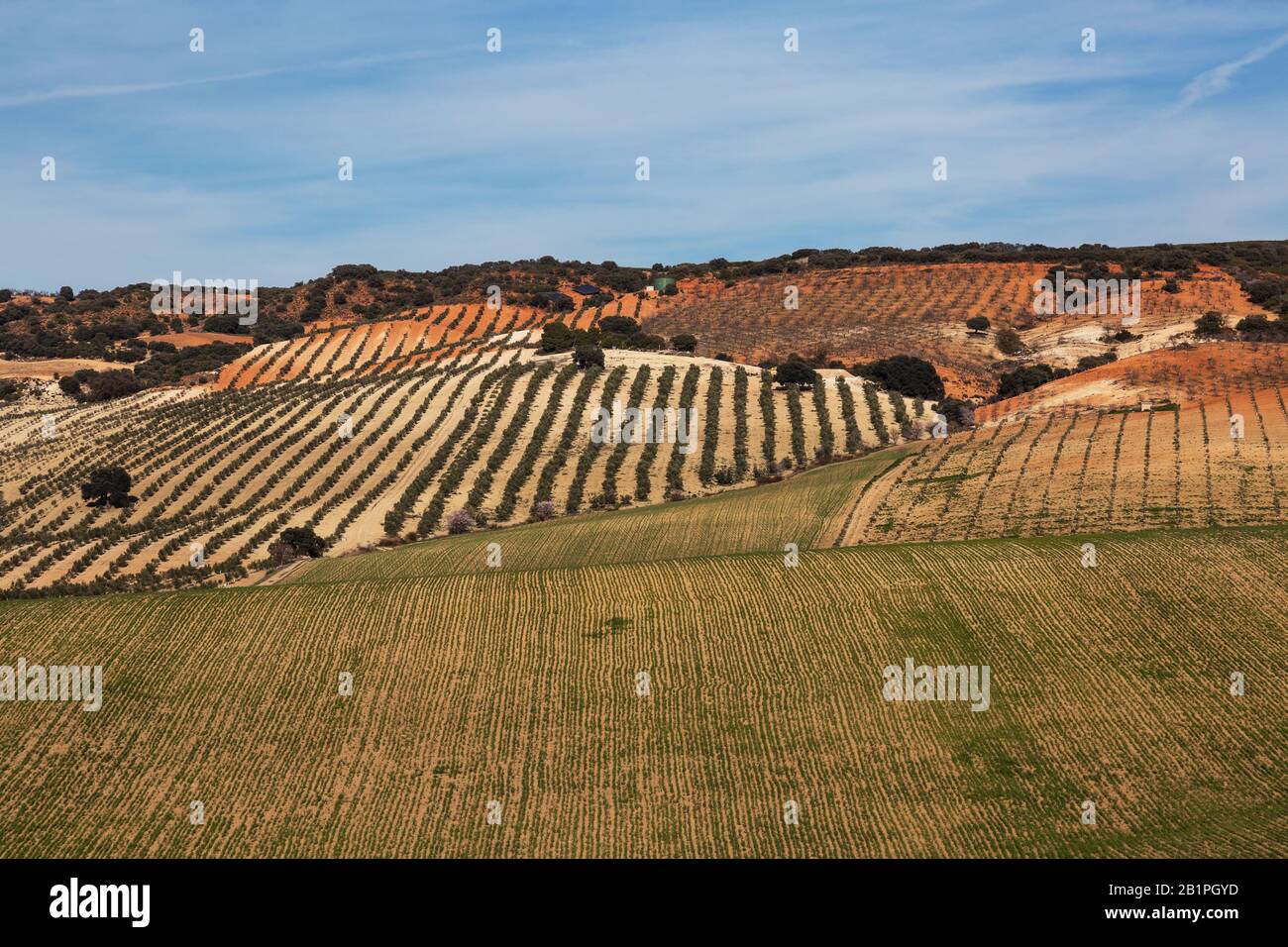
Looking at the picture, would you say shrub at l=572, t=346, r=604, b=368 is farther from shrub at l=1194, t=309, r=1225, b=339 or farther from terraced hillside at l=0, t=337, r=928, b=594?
shrub at l=1194, t=309, r=1225, b=339

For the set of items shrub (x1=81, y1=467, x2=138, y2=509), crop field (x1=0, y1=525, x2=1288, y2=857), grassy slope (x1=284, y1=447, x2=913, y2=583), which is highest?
shrub (x1=81, y1=467, x2=138, y2=509)

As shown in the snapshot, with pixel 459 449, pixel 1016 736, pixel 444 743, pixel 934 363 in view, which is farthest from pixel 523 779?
pixel 934 363

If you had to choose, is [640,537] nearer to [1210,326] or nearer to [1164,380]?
[1164,380]

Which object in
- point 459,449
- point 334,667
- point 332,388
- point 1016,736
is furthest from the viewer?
point 332,388

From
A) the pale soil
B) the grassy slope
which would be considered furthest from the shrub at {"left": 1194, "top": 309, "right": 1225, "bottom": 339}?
the pale soil

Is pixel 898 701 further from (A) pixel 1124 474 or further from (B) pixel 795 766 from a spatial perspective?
(A) pixel 1124 474

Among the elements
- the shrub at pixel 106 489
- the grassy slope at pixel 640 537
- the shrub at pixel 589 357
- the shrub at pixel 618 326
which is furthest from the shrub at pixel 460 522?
the shrub at pixel 618 326

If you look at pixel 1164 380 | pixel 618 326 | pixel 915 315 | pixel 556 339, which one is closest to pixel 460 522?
pixel 1164 380
